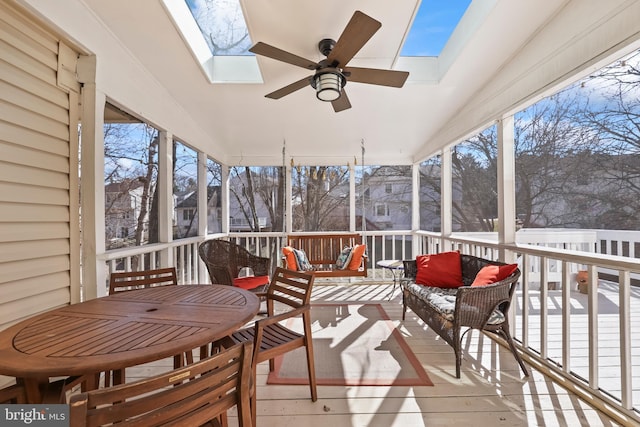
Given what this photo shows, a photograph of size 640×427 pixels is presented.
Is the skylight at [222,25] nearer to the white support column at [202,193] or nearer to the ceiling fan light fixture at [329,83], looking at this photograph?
the ceiling fan light fixture at [329,83]

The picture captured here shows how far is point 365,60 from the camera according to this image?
9.32ft

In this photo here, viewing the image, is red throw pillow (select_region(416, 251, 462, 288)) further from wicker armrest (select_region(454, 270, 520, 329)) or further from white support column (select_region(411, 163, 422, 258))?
white support column (select_region(411, 163, 422, 258))

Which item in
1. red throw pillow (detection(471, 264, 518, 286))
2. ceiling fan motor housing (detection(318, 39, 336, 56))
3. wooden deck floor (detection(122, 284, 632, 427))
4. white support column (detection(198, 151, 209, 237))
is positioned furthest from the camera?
white support column (detection(198, 151, 209, 237))

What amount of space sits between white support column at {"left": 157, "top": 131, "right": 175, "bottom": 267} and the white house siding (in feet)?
3.61

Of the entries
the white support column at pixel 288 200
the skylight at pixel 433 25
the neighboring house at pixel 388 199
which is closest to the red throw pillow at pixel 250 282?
the white support column at pixel 288 200

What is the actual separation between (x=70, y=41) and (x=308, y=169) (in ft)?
13.3

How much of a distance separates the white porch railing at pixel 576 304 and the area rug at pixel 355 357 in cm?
108

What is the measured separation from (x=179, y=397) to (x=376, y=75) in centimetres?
236

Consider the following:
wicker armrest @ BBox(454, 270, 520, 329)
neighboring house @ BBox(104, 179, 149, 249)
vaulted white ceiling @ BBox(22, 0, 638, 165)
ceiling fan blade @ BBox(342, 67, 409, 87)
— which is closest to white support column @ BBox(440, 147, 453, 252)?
vaulted white ceiling @ BBox(22, 0, 638, 165)

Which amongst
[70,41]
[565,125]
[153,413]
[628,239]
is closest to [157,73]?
[70,41]

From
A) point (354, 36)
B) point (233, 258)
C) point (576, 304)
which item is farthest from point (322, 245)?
point (354, 36)

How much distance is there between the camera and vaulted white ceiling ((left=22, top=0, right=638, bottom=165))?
203 centimetres
